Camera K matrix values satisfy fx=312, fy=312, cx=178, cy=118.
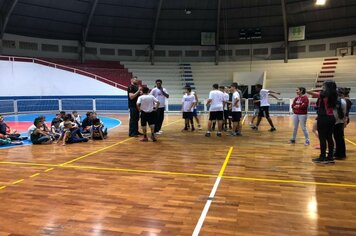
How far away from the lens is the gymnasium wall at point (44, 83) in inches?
760

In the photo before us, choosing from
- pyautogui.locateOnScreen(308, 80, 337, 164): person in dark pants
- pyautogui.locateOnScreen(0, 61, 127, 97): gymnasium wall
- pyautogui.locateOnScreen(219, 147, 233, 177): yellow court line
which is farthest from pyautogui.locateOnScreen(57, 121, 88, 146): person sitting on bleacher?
pyautogui.locateOnScreen(0, 61, 127, 97): gymnasium wall

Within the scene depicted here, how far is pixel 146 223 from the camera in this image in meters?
3.30

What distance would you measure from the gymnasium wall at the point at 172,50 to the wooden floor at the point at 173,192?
63.6ft

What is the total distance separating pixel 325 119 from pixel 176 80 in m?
19.9

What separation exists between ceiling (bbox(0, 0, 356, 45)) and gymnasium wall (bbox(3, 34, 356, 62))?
24.6 inches

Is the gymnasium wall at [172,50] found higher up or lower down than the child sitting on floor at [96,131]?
higher up

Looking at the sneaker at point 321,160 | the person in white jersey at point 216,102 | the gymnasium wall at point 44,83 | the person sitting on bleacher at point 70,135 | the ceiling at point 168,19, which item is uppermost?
the ceiling at point 168,19

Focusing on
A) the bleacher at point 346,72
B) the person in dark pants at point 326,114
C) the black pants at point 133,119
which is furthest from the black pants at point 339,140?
the bleacher at point 346,72

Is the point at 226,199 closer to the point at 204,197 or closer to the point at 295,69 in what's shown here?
the point at 204,197

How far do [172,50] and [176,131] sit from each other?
18.6 m

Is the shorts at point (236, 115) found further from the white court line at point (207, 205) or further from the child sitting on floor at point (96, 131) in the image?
the child sitting on floor at point (96, 131)

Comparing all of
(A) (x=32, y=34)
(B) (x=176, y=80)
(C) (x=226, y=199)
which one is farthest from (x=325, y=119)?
(A) (x=32, y=34)

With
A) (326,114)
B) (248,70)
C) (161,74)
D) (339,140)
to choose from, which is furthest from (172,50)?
(326,114)

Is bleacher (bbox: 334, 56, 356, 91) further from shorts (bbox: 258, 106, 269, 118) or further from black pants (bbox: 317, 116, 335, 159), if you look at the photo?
black pants (bbox: 317, 116, 335, 159)
